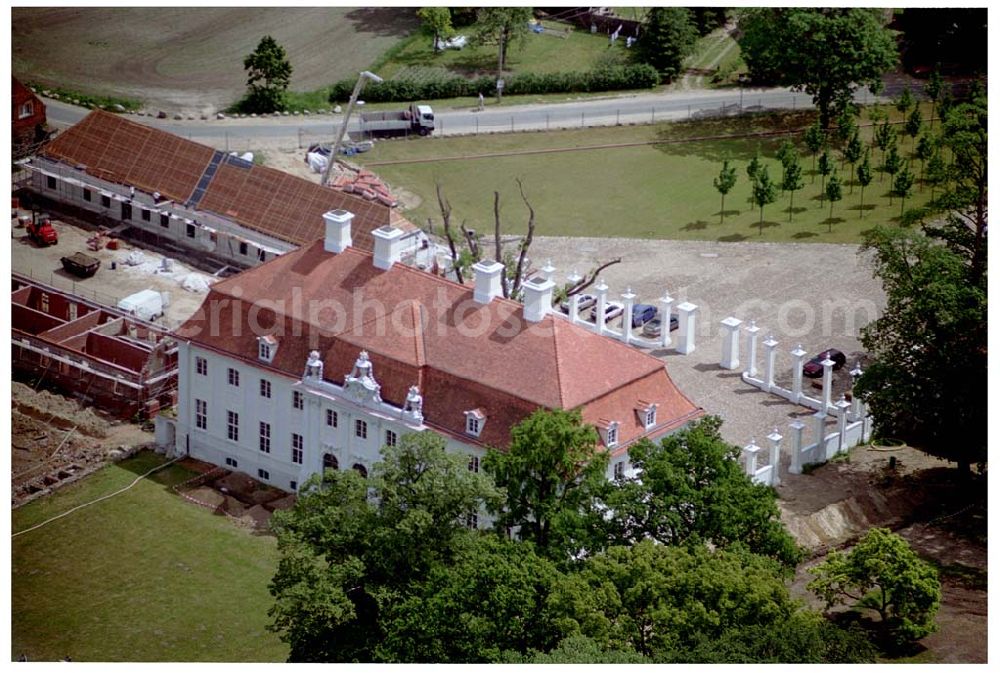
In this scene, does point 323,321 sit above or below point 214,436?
above

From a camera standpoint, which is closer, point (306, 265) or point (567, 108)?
point (306, 265)

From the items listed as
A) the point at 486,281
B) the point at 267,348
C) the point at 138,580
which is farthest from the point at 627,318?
the point at 138,580

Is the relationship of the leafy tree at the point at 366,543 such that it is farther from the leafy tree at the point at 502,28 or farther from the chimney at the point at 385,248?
the leafy tree at the point at 502,28

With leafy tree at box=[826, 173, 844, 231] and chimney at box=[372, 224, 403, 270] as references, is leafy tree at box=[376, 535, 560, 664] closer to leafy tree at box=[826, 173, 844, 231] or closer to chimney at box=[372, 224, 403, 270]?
chimney at box=[372, 224, 403, 270]

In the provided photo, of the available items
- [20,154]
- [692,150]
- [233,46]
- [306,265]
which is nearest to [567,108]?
[692,150]

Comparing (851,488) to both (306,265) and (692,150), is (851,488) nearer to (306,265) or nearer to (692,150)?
(306,265)

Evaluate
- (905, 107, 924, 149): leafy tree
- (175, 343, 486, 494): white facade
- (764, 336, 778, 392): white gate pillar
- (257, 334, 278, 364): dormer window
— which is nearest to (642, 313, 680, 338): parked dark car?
(764, 336, 778, 392): white gate pillar
